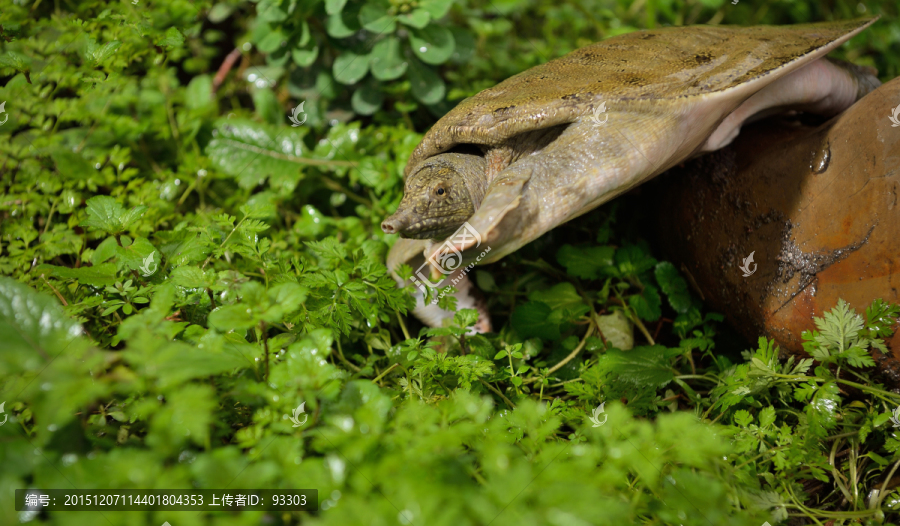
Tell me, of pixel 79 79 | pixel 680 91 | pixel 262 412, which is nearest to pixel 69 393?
pixel 262 412

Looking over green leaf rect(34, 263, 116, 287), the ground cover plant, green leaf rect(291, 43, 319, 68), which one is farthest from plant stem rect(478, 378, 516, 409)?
green leaf rect(291, 43, 319, 68)

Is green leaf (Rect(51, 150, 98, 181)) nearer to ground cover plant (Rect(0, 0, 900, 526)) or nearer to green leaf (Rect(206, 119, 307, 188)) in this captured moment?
ground cover plant (Rect(0, 0, 900, 526))

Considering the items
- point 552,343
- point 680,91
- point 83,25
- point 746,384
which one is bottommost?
point 552,343

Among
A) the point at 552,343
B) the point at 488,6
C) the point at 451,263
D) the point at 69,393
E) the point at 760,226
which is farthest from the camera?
the point at 488,6

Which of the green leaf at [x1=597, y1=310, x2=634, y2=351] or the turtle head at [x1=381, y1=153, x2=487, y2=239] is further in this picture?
the green leaf at [x1=597, y1=310, x2=634, y2=351]

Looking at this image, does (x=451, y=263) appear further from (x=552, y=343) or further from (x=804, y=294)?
(x=804, y=294)

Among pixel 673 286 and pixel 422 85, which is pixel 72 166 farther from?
pixel 673 286

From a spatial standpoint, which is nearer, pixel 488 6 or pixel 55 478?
pixel 55 478
